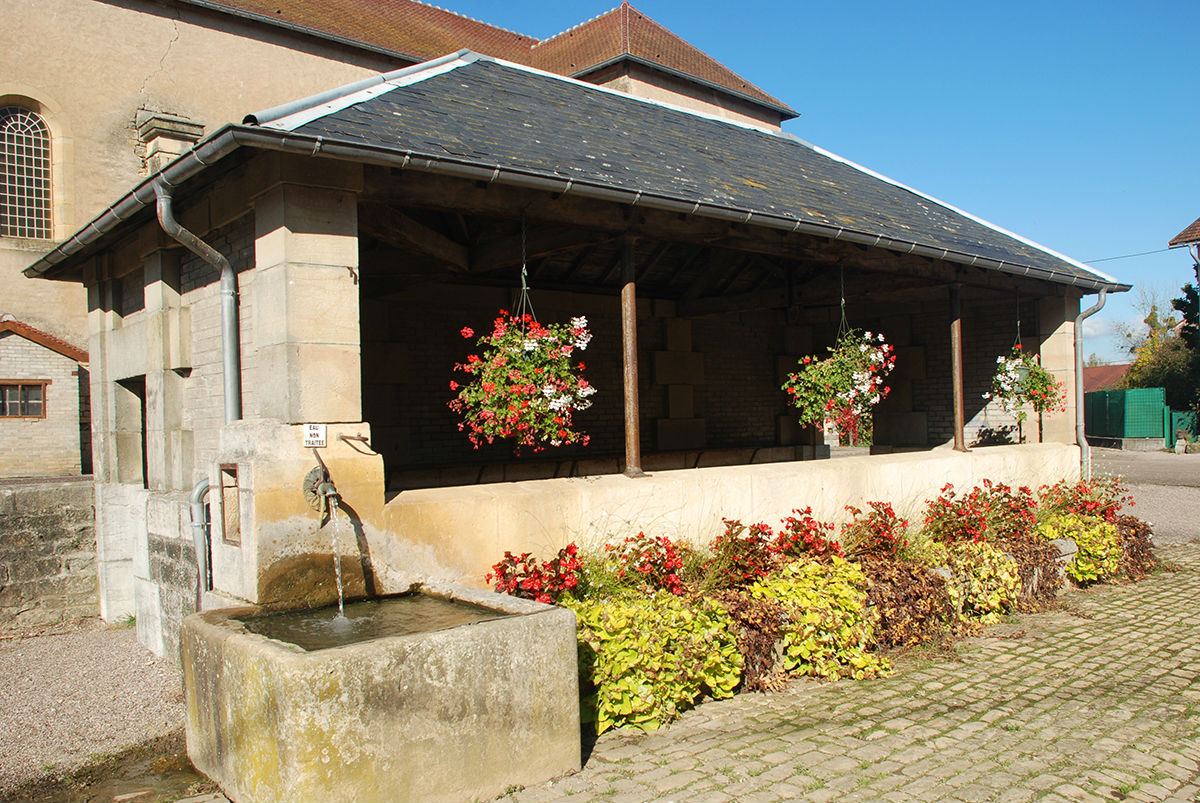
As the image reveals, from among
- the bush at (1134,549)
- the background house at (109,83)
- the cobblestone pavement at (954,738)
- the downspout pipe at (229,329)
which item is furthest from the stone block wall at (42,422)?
the bush at (1134,549)

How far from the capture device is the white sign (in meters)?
4.58

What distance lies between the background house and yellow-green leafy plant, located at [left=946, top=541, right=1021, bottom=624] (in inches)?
512

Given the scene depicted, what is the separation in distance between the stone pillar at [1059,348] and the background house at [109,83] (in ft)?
41.6

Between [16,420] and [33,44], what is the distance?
6675mm

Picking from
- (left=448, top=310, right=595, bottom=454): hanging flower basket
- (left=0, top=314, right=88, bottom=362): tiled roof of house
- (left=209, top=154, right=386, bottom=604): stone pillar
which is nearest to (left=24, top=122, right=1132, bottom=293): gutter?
(left=209, top=154, right=386, bottom=604): stone pillar

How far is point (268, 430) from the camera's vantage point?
176 inches

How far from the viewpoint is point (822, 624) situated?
5211mm

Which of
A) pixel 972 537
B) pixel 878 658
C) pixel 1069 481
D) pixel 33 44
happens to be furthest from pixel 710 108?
pixel 878 658

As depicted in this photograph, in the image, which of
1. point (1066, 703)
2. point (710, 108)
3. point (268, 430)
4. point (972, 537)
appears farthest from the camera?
point (710, 108)

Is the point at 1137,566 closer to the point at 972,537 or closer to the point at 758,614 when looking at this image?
the point at 972,537

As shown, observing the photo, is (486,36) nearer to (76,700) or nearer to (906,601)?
(76,700)

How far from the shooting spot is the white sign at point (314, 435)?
458 cm

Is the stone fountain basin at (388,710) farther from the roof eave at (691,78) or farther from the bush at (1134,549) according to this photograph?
the roof eave at (691,78)

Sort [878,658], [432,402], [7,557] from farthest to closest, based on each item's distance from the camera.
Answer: [432,402], [7,557], [878,658]
